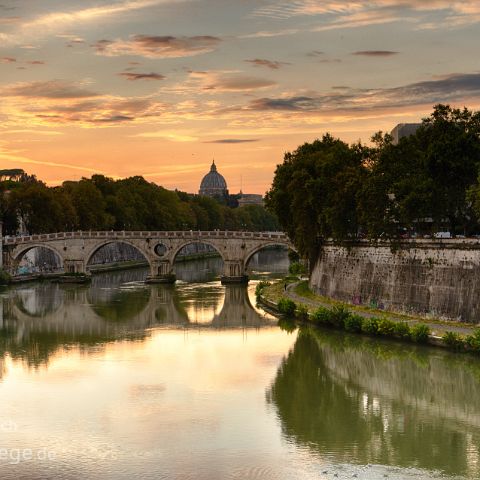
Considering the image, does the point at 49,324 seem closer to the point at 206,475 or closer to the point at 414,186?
the point at 414,186

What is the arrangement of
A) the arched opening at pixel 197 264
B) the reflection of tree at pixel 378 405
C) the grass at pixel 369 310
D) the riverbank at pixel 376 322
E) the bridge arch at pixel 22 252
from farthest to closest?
1. the arched opening at pixel 197 264
2. the bridge arch at pixel 22 252
3. the grass at pixel 369 310
4. the riverbank at pixel 376 322
5. the reflection of tree at pixel 378 405

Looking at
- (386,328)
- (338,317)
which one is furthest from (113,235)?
(386,328)

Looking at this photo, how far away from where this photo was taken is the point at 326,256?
6975 cm

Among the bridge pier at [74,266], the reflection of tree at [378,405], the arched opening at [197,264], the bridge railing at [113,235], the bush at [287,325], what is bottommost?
the reflection of tree at [378,405]

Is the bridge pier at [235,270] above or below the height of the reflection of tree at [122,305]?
above

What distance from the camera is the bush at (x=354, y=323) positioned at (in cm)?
5169

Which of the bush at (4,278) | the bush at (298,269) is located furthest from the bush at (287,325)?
the bush at (4,278)

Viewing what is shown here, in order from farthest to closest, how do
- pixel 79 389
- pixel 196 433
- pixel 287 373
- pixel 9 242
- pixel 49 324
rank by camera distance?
pixel 9 242, pixel 49 324, pixel 287 373, pixel 79 389, pixel 196 433

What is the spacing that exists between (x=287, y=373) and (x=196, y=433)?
37.9 ft

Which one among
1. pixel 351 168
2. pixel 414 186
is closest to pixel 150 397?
pixel 414 186

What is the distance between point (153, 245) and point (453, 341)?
55211 millimetres

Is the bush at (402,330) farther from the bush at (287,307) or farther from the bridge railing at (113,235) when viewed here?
the bridge railing at (113,235)

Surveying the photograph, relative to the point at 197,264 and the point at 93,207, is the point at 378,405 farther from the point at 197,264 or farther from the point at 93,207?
the point at 197,264

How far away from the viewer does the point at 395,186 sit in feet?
190
